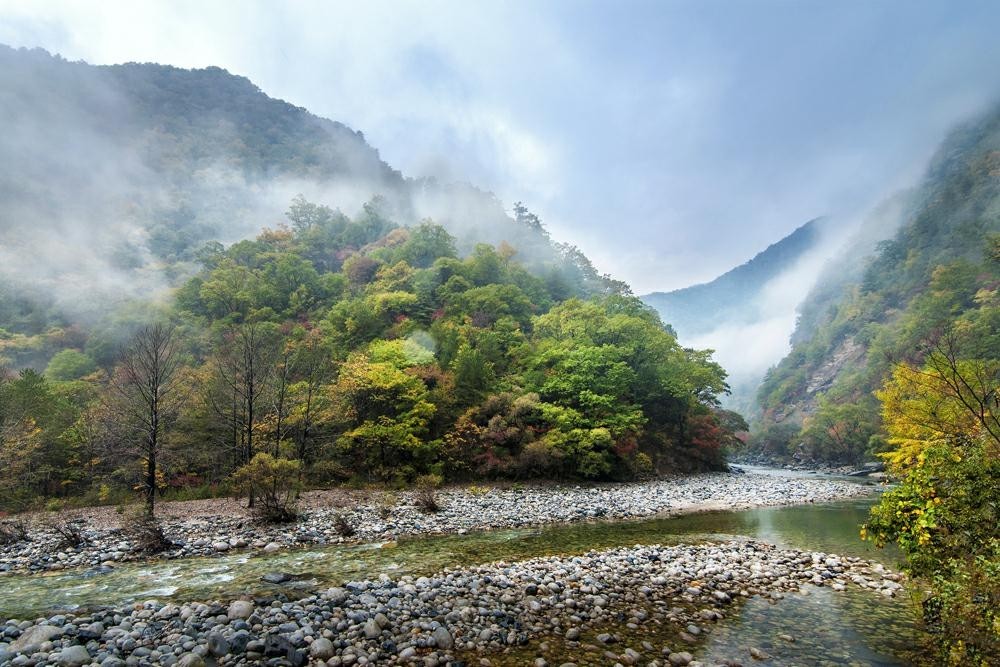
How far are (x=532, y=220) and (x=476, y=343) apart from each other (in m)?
65.5

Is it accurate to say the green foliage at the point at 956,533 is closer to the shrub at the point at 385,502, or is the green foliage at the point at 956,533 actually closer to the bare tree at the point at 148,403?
the shrub at the point at 385,502

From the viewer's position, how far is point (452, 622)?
26.0ft

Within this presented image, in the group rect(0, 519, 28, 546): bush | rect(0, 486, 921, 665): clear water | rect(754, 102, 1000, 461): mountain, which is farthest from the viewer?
rect(754, 102, 1000, 461): mountain

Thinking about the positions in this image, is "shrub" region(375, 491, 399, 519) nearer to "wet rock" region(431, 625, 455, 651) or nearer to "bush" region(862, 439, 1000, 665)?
"wet rock" region(431, 625, 455, 651)

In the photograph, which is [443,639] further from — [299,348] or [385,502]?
[299,348]

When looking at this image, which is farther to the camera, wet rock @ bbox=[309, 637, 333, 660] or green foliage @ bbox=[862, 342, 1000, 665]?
wet rock @ bbox=[309, 637, 333, 660]

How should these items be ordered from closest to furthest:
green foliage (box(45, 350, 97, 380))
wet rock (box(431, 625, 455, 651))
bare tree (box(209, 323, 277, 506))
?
wet rock (box(431, 625, 455, 651))
bare tree (box(209, 323, 277, 506))
green foliage (box(45, 350, 97, 380))

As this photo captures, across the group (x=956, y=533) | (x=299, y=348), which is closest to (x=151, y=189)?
(x=299, y=348)

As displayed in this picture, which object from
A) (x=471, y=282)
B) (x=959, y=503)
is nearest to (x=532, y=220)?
(x=471, y=282)

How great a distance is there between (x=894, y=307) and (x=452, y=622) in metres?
116

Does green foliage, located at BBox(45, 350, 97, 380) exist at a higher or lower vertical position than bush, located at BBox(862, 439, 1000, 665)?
higher

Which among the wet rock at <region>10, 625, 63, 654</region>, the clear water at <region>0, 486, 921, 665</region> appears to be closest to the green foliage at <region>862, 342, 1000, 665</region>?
the clear water at <region>0, 486, 921, 665</region>

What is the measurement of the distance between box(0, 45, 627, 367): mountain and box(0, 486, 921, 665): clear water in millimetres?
50814

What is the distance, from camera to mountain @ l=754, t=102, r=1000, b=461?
57969mm
